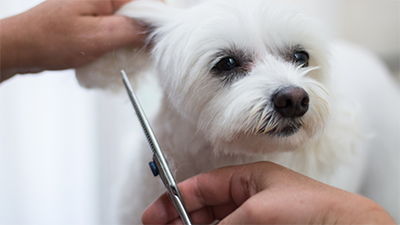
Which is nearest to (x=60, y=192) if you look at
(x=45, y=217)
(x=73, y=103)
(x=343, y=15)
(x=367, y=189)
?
(x=45, y=217)

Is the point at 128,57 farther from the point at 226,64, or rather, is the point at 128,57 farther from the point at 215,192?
the point at 215,192

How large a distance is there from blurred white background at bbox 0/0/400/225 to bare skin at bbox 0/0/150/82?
0.18 ft

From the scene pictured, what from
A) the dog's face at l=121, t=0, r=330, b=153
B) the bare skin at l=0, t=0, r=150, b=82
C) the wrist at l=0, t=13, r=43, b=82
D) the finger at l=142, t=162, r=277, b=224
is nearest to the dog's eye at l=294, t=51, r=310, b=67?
the dog's face at l=121, t=0, r=330, b=153

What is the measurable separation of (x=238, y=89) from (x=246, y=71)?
6 cm

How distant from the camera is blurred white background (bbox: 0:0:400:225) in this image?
0.61 meters

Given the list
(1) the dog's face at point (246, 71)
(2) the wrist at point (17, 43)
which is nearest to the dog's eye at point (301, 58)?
(1) the dog's face at point (246, 71)

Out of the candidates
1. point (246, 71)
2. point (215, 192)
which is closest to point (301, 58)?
point (246, 71)

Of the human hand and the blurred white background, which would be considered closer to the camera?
the human hand

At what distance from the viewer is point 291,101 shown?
0.48 metres

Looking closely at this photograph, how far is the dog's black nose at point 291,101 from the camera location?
0.48 meters

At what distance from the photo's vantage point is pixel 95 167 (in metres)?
0.68

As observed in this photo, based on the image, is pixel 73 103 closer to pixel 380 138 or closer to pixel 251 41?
pixel 251 41

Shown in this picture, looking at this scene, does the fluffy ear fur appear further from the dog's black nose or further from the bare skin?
the dog's black nose

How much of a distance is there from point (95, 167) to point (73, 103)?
0.48ft
